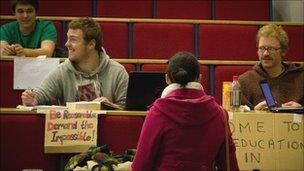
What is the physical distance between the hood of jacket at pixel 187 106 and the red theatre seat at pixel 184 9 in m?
2.09

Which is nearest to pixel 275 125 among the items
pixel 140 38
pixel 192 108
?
pixel 192 108

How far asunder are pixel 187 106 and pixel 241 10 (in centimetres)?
225

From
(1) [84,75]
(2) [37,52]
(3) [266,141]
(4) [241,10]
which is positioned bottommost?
(3) [266,141]

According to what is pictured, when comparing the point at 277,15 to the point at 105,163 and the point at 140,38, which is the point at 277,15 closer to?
the point at 140,38

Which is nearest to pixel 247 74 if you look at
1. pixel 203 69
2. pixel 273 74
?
pixel 273 74

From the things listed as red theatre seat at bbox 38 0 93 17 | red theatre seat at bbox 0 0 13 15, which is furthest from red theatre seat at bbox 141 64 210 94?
red theatre seat at bbox 0 0 13 15

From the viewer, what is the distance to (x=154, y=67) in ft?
9.12

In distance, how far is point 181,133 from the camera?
64.1 inches

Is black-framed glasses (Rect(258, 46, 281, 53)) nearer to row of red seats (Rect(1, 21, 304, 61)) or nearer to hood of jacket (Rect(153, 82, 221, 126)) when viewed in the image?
row of red seats (Rect(1, 21, 304, 61))

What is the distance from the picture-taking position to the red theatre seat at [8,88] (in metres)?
2.65

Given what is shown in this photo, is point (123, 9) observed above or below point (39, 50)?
above

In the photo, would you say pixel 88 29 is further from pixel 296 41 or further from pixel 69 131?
pixel 296 41

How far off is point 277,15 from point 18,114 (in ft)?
8.36

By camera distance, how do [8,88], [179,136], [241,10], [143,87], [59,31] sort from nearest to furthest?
[179,136] → [143,87] → [8,88] → [59,31] → [241,10]
